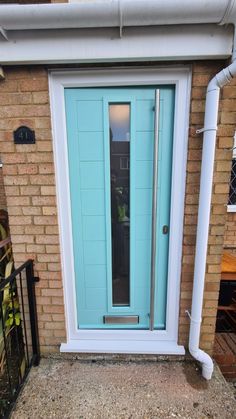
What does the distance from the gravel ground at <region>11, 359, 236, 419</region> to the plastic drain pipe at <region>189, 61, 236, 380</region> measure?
0.54ft

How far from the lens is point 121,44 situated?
1419mm

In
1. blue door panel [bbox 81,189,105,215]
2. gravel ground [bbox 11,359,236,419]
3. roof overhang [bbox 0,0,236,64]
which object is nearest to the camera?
roof overhang [bbox 0,0,236,64]

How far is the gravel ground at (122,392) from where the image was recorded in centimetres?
154

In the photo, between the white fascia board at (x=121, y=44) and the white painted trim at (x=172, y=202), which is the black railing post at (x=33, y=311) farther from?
the white fascia board at (x=121, y=44)

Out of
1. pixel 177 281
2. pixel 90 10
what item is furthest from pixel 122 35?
pixel 177 281

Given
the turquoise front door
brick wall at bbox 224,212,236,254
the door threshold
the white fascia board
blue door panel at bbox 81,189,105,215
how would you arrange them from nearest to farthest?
the white fascia board, the turquoise front door, blue door panel at bbox 81,189,105,215, the door threshold, brick wall at bbox 224,212,236,254

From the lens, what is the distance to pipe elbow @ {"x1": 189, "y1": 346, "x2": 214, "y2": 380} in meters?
1.74

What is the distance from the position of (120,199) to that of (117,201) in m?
0.03

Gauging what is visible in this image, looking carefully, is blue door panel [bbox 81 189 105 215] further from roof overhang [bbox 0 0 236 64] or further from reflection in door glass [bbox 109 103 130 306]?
roof overhang [bbox 0 0 236 64]

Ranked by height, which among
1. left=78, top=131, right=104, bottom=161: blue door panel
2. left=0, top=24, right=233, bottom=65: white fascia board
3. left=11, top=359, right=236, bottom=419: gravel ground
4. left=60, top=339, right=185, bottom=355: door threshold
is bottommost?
left=11, top=359, right=236, bottom=419: gravel ground

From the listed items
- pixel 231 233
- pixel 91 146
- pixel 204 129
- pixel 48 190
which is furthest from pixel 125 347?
pixel 231 233

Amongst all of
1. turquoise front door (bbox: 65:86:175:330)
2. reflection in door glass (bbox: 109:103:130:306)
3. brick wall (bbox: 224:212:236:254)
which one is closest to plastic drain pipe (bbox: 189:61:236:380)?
turquoise front door (bbox: 65:86:175:330)

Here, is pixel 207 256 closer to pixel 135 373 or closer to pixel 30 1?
pixel 135 373

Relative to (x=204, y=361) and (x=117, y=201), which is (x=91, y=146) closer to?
(x=117, y=201)
